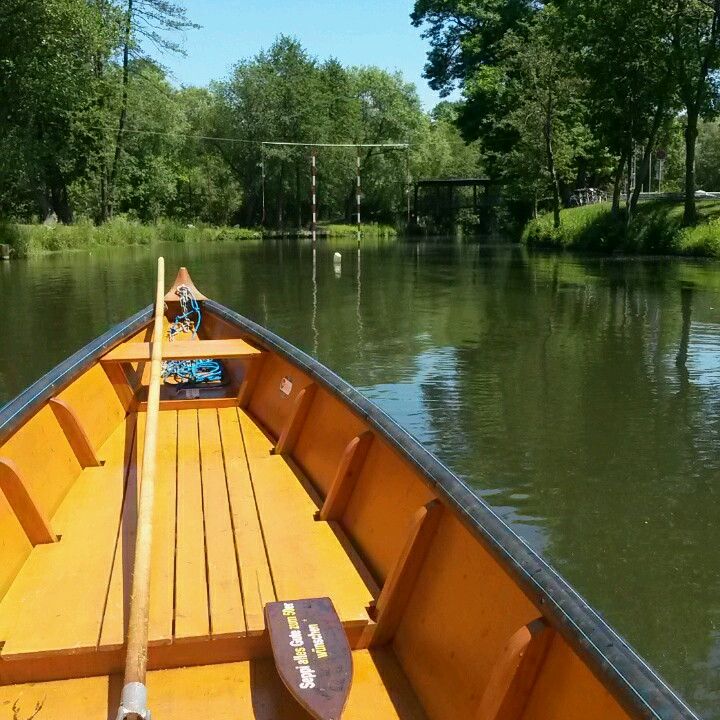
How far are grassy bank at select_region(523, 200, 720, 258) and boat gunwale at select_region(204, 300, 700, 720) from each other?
2879 centimetres

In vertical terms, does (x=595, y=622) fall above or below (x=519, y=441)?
above

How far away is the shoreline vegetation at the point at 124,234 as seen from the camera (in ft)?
111

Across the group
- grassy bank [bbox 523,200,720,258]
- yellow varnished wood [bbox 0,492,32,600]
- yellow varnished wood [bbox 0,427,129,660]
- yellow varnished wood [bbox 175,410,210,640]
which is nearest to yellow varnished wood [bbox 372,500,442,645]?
yellow varnished wood [bbox 175,410,210,640]

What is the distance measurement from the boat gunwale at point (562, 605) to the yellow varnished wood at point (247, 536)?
0.82 m

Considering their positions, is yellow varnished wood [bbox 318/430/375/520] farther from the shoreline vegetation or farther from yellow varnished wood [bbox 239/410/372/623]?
the shoreline vegetation

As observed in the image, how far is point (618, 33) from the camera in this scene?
33.5 m

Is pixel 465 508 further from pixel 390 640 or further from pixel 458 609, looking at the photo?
pixel 390 640

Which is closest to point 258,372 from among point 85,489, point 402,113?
point 85,489

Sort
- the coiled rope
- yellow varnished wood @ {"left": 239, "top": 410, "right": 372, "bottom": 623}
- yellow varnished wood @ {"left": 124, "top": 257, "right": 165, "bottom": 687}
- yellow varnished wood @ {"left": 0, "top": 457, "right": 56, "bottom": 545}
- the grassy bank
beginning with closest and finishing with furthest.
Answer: yellow varnished wood @ {"left": 124, "top": 257, "right": 165, "bottom": 687} → yellow varnished wood @ {"left": 239, "top": 410, "right": 372, "bottom": 623} → yellow varnished wood @ {"left": 0, "top": 457, "right": 56, "bottom": 545} → the coiled rope → the grassy bank

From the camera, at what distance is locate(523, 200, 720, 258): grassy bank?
30.6 meters

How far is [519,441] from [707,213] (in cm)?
2801

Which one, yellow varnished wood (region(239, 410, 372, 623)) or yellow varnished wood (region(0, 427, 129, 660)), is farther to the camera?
yellow varnished wood (region(239, 410, 372, 623))

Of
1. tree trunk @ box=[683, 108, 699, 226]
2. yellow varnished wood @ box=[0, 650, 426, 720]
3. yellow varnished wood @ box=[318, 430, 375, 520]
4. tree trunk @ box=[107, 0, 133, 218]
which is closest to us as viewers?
yellow varnished wood @ box=[0, 650, 426, 720]

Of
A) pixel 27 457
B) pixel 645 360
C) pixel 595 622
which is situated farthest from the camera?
pixel 645 360
